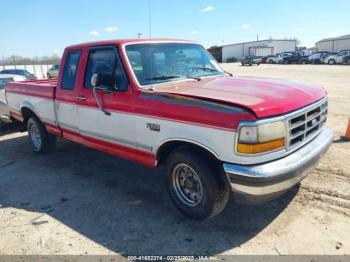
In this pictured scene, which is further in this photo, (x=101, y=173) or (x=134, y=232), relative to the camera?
(x=101, y=173)

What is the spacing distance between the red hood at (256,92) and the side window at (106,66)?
50 centimetres

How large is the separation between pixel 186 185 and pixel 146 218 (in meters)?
0.62

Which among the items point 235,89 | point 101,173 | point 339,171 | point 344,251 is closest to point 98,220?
point 101,173

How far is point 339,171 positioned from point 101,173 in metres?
3.69

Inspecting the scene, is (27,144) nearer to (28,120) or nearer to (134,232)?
(28,120)

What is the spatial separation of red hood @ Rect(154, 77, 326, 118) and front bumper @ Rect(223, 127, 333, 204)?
19.4 inches

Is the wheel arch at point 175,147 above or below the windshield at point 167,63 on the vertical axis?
below

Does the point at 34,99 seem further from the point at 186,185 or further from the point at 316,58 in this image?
the point at 316,58

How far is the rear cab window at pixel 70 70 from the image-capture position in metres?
5.09

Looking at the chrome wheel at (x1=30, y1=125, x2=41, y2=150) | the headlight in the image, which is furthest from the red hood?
the chrome wheel at (x1=30, y1=125, x2=41, y2=150)

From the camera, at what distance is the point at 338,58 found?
129ft

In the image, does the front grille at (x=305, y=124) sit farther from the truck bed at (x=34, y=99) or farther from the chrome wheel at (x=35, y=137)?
the chrome wheel at (x=35, y=137)

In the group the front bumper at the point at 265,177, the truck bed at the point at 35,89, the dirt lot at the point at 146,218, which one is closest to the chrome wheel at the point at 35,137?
the truck bed at the point at 35,89

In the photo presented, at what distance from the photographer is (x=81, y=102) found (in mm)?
4848
